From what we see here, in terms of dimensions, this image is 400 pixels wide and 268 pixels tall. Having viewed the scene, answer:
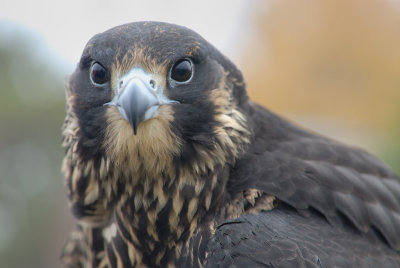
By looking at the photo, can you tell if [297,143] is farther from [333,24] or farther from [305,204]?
[333,24]

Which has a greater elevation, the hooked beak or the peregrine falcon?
A: the hooked beak

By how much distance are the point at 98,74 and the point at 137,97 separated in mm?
438

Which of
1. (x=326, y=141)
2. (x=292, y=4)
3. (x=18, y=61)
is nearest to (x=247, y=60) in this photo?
(x=292, y=4)

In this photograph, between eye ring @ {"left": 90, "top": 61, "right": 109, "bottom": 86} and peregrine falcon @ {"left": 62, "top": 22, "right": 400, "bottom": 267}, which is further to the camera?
eye ring @ {"left": 90, "top": 61, "right": 109, "bottom": 86}

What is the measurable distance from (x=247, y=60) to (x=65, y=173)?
21.9 metres

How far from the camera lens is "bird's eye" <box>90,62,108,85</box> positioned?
10.4 feet

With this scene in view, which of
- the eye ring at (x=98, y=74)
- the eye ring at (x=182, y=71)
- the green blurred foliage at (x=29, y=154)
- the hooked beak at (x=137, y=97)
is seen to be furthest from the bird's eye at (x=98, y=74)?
the green blurred foliage at (x=29, y=154)

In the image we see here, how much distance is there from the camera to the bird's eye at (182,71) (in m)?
3.20

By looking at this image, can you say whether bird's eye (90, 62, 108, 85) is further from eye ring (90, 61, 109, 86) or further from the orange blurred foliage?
the orange blurred foliage

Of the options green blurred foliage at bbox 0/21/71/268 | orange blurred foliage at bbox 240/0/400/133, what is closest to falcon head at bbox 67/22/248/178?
green blurred foliage at bbox 0/21/71/268

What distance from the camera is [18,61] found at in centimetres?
1070

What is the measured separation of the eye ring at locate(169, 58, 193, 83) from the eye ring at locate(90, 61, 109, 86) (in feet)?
1.21

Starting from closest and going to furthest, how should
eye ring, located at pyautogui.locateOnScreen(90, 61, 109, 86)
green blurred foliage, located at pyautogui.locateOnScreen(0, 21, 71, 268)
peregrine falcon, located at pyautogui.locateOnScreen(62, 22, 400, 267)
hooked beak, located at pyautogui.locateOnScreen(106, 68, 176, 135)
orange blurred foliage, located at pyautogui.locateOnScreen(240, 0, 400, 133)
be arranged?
hooked beak, located at pyautogui.locateOnScreen(106, 68, 176, 135)
peregrine falcon, located at pyautogui.locateOnScreen(62, 22, 400, 267)
eye ring, located at pyautogui.locateOnScreen(90, 61, 109, 86)
green blurred foliage, located at pyautogui.locateOnScreen(0, 21, 71, 268)
orange blurred foliage, located at pyautogui.locateOnScreen(240, 0, 400, 133)

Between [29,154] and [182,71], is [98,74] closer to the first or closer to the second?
[182,71]
